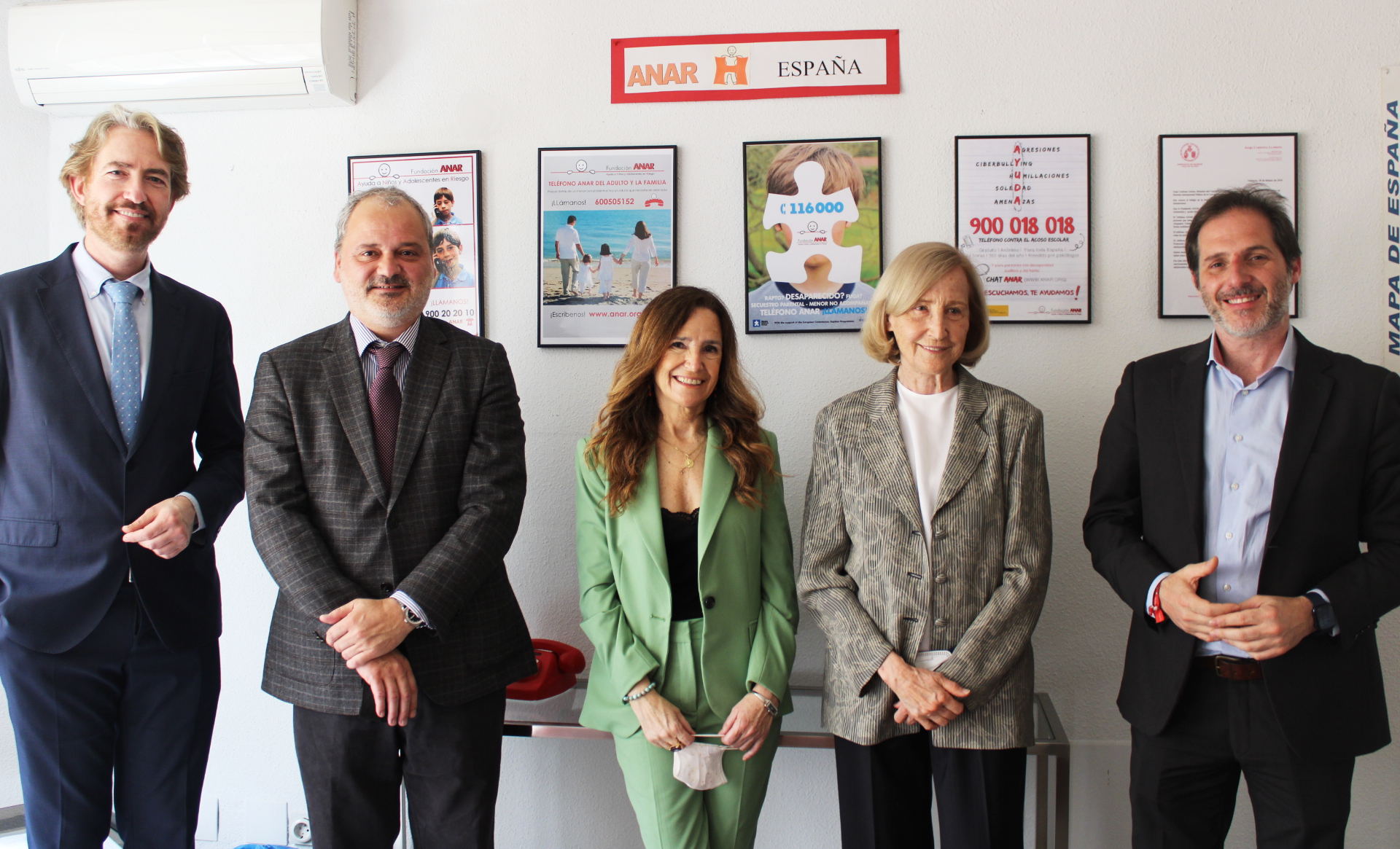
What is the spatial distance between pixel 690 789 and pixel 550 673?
24.5 inches

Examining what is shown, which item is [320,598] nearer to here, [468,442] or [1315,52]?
[468,442]

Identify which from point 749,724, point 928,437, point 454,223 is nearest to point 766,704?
point 749,724

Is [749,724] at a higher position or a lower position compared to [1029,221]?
lower

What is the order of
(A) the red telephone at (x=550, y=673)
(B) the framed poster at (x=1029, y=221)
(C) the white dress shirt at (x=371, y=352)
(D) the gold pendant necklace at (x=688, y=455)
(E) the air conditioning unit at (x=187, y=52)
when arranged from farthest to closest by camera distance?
(E) the air conditioning unit at (x=187, y=52) → (B) the framed poster at (x=1029, y=221) → (A) the red telephone at (x=550, y=673) → (D) the gold pendant necklace at (x=688, y=455) → (C) the white dress shirt at (x=371, y=352)

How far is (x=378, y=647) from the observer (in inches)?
64.1

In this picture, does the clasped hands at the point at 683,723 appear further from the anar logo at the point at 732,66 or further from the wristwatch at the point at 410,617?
the anar logo at the point at 732,66

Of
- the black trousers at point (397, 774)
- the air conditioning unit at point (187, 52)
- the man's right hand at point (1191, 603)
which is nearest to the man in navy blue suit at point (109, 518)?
the black trousers at point (397, 774)

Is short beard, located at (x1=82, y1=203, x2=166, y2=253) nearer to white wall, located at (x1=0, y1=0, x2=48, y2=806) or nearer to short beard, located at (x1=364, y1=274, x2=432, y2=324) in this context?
short beard, located at (x1=364, y1=274, x2=432, y2=324)

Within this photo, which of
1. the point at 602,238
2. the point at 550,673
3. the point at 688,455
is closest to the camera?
the point at 688,455

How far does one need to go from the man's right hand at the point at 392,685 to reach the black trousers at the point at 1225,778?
1.62 meters

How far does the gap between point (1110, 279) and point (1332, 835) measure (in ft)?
4.85

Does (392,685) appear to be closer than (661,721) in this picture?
Yes

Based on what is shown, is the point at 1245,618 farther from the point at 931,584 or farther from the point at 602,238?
the point at 602,238

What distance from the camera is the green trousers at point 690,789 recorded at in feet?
5.88
